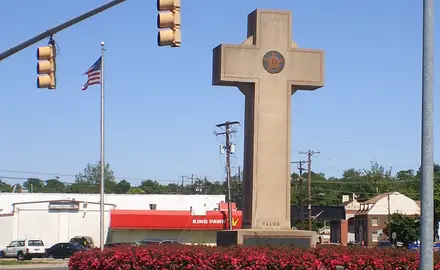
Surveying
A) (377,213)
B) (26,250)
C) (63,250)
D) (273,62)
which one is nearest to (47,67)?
(273,62)

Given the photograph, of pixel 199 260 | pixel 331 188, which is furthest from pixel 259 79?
pixel 331 188

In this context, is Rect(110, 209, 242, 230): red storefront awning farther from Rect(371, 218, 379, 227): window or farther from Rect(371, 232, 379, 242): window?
Rect(371, 218, 379, 227): window

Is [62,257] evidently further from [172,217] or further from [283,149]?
[283,149]

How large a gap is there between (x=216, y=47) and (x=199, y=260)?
718 centimetres

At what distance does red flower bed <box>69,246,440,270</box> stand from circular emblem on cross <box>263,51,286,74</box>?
604cm

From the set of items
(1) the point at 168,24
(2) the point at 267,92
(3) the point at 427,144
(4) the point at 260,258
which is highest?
(1) the point at 168,24

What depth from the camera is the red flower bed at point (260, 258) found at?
18312mm

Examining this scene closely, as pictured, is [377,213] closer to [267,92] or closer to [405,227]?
[405,227]

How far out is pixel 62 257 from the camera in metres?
59.0

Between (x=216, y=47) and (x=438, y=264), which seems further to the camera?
(x=216, y=47)

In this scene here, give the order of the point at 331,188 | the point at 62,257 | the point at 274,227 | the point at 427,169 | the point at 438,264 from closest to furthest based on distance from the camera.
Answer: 1. the point at 427,169
2. the point at 438,264
3. the point at 274,227
4. the point at 62,257
5. the point at 331,188

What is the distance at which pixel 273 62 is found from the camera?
23141 mm

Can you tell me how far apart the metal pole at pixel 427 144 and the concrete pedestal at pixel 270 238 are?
10374 millimetres

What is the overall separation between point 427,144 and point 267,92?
11.9m
